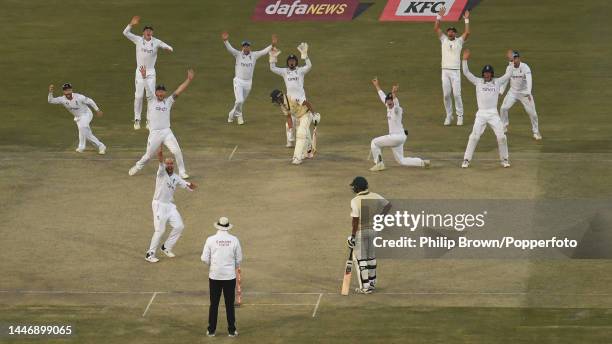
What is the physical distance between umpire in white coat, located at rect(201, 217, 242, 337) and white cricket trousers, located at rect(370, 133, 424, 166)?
11563mm

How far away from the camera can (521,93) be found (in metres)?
47.4

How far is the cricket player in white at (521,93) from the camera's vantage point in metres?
46.9

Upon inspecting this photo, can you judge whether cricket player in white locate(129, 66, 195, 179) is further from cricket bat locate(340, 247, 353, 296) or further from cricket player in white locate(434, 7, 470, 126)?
cricket player in white locate(434, 7, 470, 126)

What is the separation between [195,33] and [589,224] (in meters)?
24.2

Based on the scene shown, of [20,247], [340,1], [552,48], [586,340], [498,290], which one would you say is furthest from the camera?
[340,1]

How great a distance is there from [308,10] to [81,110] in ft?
58.6

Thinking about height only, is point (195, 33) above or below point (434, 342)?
above

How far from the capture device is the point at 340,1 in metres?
62.8

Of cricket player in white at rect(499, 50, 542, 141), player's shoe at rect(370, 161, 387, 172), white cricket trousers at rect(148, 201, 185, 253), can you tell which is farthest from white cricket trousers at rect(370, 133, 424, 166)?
white cricket trousers at rect(148, 201, 185, 253)

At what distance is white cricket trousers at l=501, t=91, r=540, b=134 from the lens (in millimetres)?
47375

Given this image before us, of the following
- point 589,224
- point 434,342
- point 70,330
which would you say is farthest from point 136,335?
point 589,224

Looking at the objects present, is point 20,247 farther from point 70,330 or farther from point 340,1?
point 340,1

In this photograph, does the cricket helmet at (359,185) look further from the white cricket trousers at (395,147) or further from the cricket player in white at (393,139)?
the white cricket trousers at (395,147)

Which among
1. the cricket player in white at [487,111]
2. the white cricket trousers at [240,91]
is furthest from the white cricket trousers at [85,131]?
the cricket player in white at [487,111]
